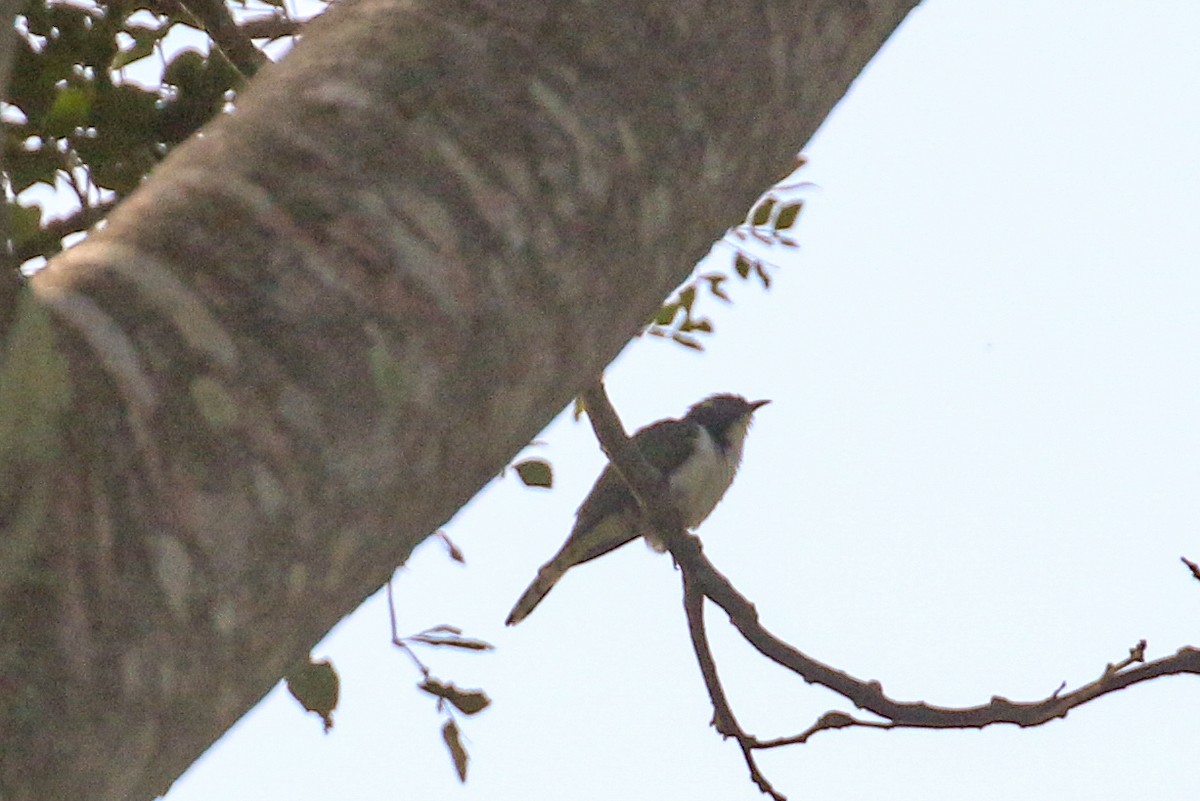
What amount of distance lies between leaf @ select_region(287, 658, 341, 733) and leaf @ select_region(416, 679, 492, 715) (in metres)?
0.46

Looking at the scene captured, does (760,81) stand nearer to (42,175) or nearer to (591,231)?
(591,231)

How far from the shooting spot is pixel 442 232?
4.53 feet

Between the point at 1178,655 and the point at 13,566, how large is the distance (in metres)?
2.91

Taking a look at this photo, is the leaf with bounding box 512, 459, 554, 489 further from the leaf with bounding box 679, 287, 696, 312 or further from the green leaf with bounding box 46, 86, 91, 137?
the green leaf with bounding box 46, 86, 91, 137

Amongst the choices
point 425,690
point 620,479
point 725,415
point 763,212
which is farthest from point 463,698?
point 725,415

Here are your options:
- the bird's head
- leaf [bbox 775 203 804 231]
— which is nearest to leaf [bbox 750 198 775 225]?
leaf [bbox 775 203 804 231]

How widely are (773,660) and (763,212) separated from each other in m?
1.64

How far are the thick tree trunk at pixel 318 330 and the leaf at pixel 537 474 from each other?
2.64 metres

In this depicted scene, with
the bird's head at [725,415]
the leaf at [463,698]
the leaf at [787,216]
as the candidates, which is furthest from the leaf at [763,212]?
the bird's head at [725,415]

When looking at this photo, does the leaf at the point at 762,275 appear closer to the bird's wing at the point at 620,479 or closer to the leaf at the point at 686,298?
the leaf at the point at 686,298

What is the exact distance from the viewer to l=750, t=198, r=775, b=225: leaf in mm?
4930

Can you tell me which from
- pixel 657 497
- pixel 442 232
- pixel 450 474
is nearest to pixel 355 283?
pixel 442 232

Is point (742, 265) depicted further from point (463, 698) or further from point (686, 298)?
point (463, 698)

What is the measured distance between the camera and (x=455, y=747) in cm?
377
